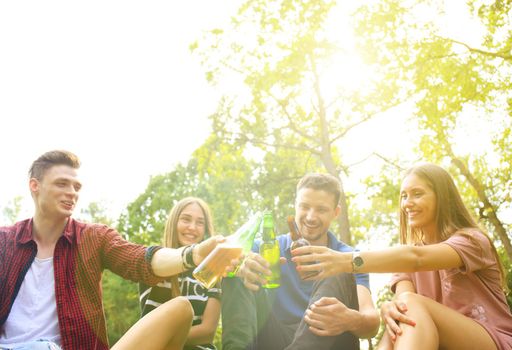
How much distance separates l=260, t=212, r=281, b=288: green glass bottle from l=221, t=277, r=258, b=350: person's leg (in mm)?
331

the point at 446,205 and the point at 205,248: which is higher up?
the point at 446,205

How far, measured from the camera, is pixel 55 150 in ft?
10.3

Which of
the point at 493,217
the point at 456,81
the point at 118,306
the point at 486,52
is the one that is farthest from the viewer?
the point at 118,306

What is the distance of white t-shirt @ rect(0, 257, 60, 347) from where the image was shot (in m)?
2.65

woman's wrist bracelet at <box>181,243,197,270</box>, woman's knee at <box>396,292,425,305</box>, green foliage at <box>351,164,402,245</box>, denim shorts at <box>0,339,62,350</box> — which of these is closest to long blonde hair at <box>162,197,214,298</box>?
woman's wrist bracelet at <box>181,243,197,270</box>

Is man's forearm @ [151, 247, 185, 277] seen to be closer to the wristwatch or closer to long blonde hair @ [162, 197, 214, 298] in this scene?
the wristwatch

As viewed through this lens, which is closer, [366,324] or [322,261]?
[322,261]

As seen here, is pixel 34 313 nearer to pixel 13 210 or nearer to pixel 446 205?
pixel 446 205

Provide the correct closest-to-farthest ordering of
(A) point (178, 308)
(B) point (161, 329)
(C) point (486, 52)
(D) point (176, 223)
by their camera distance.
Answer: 1. (B) point (161, 329)
2. (A) point (178, 308)
3. (D) point (176, 223)
4. (C) point (486, 52)

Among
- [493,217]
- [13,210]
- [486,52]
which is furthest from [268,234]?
[13,210]

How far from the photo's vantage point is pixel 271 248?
339 centimetres

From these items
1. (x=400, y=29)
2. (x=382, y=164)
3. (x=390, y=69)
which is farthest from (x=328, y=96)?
(x=400, y=29)

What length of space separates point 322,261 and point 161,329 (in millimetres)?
887

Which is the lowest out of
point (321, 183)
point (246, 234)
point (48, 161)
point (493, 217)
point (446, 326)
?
point (446, 326)
